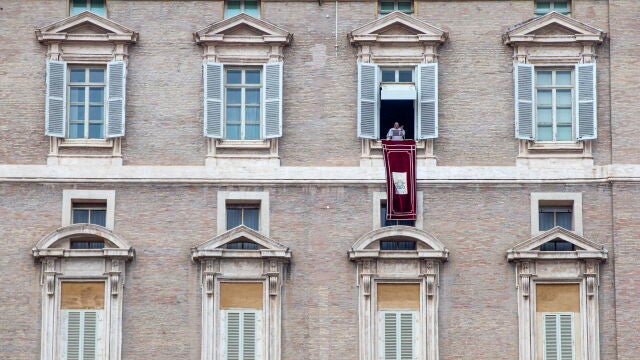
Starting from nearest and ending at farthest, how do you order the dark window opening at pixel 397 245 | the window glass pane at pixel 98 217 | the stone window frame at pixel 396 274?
the stone window frame at pixel 396 274 < the dark window opening at pixel 397 245 < the window glass pane at pixel 98 217

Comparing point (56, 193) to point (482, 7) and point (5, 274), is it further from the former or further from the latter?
point (482, 7)

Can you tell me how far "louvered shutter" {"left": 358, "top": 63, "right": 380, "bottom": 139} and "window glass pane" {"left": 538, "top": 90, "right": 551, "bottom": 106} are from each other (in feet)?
14.4

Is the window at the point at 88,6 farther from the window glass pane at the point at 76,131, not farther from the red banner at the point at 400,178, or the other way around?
the red banner at the point at 400,178

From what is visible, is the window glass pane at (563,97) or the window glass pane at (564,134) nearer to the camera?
the window glass pane at (564,134)

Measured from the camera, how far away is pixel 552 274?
188ft

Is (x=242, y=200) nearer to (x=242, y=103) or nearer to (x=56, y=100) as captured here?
(x=242, y=103)

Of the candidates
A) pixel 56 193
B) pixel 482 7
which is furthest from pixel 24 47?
pixel 482 7

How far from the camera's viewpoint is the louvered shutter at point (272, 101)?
58.1 meters

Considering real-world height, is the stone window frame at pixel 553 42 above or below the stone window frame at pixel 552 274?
above

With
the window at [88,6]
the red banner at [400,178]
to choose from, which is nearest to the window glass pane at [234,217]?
the red banner at [400,178]

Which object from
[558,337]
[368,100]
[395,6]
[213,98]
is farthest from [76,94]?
[558,337]

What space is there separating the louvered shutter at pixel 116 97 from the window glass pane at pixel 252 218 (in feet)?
13.0

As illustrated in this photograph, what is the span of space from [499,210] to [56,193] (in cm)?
1182

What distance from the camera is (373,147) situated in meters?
58.2
